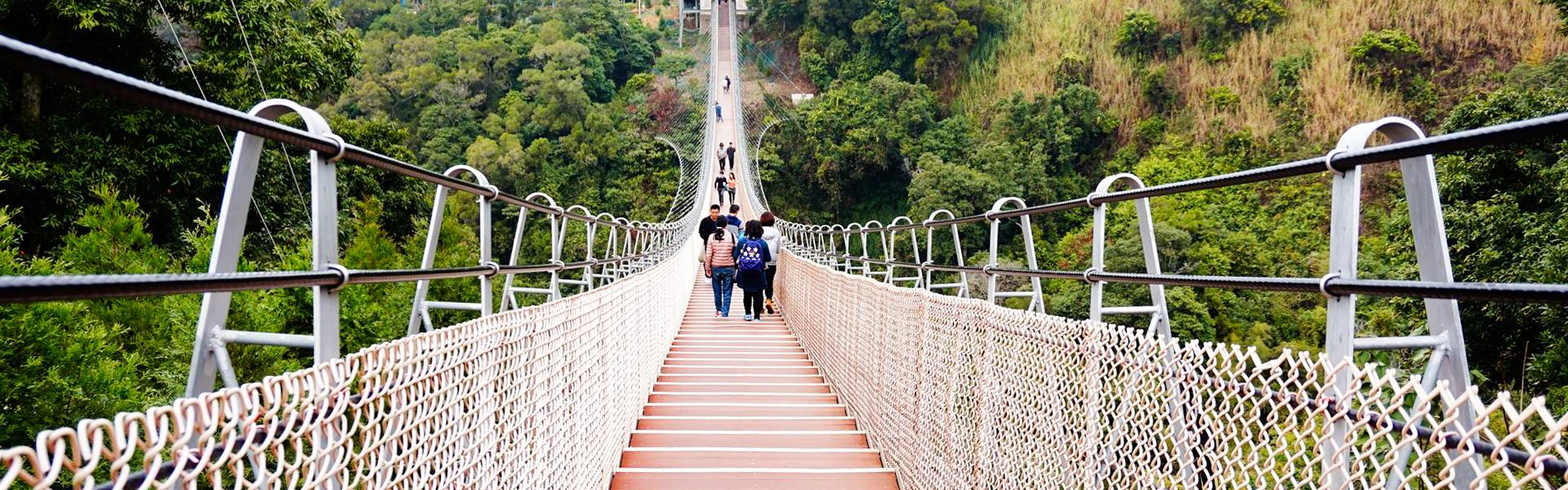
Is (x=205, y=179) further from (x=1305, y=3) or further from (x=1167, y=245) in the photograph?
(x=1305, y=3)

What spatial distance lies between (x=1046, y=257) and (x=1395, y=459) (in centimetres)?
1931

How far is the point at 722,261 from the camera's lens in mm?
6578

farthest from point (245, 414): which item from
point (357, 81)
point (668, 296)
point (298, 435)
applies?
point (357, 81)

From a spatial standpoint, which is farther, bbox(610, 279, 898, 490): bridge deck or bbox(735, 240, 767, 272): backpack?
bbox(735, 240, 767, 272): backpack

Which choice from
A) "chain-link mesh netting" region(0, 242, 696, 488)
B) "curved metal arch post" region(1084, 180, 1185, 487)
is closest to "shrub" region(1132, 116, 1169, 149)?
"curved metal arch post" region(1084, 180, 1185, 487)

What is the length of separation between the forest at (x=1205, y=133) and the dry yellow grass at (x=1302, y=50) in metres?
0.06

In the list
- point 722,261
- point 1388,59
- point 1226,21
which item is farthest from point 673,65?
point 722,261

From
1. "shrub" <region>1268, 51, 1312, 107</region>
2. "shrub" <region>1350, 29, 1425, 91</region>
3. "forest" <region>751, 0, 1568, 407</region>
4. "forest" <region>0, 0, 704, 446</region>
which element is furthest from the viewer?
"shrub" <region>1268, 51, 1312, 107</region>

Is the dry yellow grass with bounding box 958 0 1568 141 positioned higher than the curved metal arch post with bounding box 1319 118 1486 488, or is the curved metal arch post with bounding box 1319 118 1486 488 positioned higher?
the dry yellow grass with bounding box 958 0 1568 141

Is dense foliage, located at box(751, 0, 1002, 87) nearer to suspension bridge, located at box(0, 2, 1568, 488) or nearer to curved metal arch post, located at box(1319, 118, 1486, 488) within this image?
suspension bridge, located at box(0, 2, 1568, 488)

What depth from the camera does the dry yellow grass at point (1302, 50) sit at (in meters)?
19.4

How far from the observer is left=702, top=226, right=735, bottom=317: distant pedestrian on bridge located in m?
6.53

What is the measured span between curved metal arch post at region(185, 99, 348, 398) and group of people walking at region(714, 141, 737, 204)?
1269cm

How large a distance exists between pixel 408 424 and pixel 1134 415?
103cm
